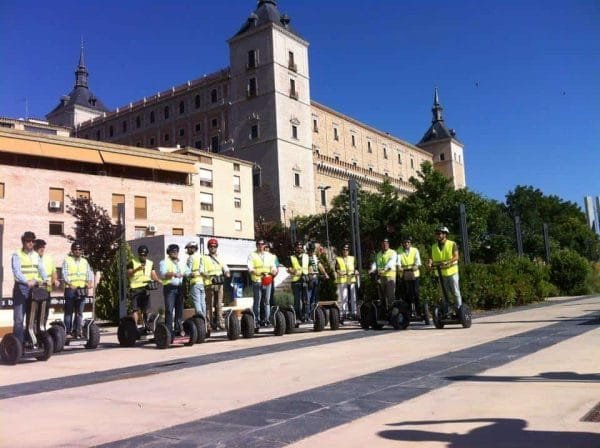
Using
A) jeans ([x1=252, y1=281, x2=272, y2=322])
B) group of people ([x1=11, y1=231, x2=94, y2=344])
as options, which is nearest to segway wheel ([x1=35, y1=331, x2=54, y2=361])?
group of people ([x1=11, y1=231, x2=94, y2=344])

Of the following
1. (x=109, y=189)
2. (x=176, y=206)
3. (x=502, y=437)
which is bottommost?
(x=502, y=437)

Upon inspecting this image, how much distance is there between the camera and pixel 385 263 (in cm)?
1180

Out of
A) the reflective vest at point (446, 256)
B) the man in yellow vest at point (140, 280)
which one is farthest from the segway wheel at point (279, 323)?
the reflective vest at point (446, 256)

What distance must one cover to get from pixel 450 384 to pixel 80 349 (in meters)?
7.50

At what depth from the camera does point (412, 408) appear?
436 cm

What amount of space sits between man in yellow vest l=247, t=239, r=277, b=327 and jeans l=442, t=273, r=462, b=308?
3.26m

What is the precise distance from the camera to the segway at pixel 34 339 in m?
8.35

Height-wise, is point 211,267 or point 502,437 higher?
point 211,267

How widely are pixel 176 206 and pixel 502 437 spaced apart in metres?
53.1

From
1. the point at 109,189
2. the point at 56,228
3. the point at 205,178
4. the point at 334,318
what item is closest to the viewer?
the point at 334,318

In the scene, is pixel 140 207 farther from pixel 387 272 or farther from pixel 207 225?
pixel 387 272

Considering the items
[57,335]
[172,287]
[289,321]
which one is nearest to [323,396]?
[57,335]

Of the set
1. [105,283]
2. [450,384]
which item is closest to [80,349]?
[450,384]

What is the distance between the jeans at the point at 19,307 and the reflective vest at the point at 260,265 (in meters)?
4.21
